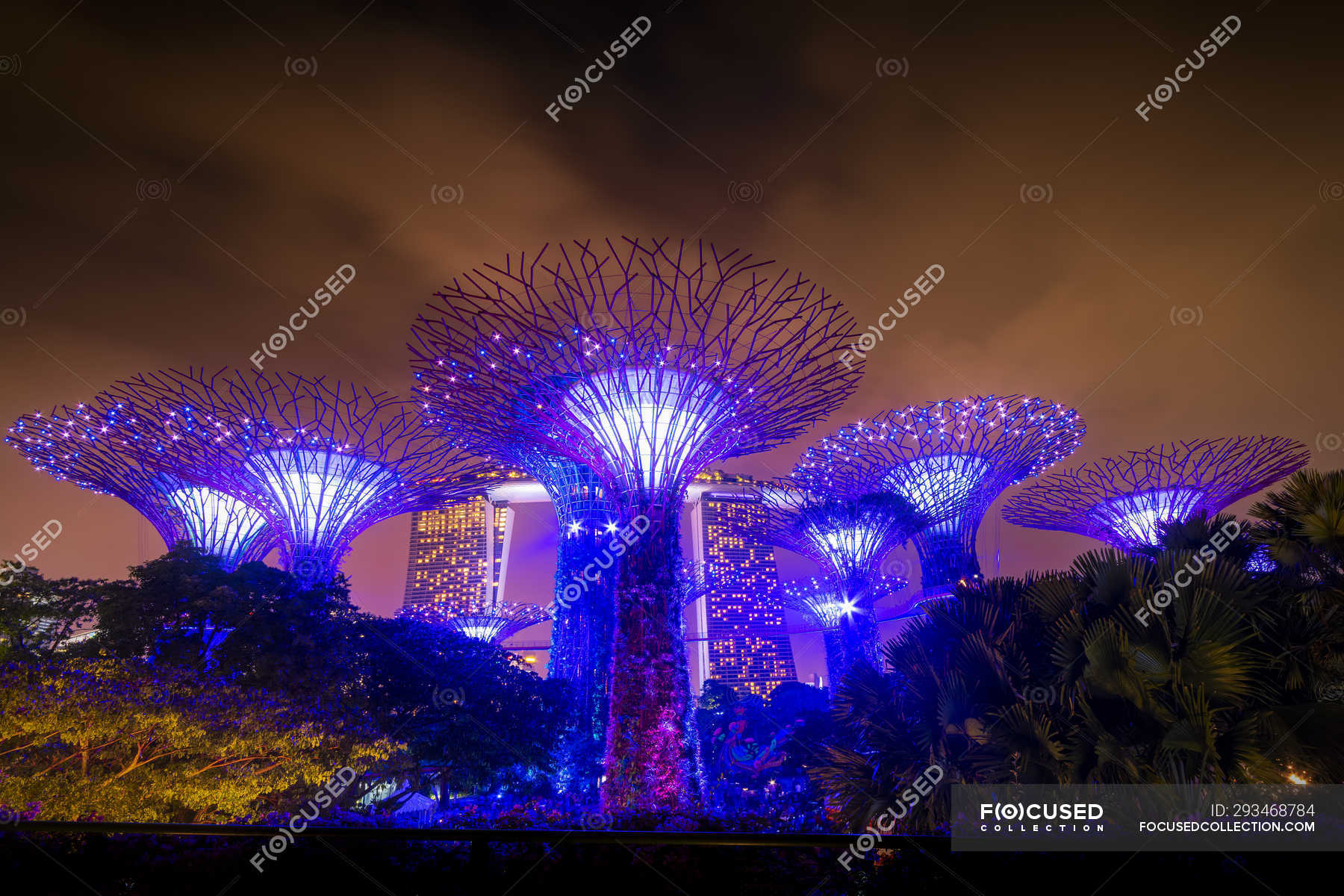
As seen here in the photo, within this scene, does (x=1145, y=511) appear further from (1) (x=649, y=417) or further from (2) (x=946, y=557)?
(1) (x=649, y=417)

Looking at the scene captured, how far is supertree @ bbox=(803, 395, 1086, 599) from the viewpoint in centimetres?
2594

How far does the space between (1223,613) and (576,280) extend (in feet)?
34.4

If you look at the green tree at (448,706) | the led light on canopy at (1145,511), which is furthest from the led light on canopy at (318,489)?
the led light on canopy at (1145,511)

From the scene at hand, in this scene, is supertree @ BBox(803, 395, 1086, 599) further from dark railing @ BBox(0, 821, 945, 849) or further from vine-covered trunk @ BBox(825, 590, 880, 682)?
dark railing @ BBox(0, 821, 945, 849)

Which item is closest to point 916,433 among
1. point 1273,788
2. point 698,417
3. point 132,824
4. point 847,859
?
point 698,417

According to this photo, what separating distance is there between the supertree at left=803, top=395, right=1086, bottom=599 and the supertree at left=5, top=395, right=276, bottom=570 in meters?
22.7

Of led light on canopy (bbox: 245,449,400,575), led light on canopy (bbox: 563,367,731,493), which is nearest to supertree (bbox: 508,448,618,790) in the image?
led light on canopy (bbox: 245,449,400,575)

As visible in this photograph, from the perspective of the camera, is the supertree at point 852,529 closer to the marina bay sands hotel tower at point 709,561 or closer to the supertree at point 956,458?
the supertree at point 956,458

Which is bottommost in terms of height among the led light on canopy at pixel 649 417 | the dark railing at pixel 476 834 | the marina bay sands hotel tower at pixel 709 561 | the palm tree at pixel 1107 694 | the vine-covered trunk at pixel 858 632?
the dark railing at pixel 476 834

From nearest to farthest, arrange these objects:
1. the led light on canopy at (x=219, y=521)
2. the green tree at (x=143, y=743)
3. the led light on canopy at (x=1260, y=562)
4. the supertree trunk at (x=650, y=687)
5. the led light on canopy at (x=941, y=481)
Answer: the led light on canopy at (x=1260, y=562)
the green tree at (x=143, y=743)
the supertree trunk at (x=650, y=687)
the led light on canopy at (x=219, y=521)
the led light on canopy at (x=941, y=481)

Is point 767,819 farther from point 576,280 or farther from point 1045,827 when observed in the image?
point 576,280

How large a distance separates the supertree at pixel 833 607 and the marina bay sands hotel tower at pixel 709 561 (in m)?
53.0

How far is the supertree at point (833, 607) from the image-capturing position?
28688mm

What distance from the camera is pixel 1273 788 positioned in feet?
22.5
